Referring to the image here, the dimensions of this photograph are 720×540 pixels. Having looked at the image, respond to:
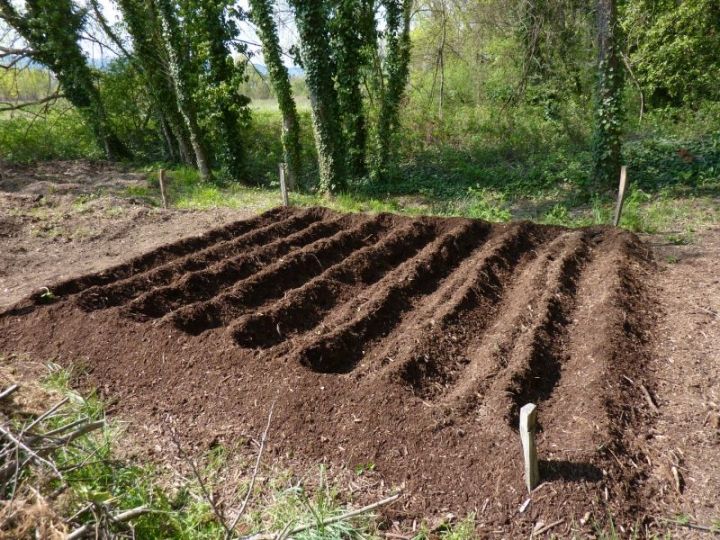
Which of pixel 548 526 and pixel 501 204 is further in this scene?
pixel 501 204

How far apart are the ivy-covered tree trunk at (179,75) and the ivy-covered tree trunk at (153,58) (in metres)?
0.67

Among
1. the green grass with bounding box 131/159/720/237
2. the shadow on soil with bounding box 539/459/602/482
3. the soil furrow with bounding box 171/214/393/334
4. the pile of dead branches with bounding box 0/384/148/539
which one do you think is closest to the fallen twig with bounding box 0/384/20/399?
the pile of dead branches with bounding box 0/384/148/539

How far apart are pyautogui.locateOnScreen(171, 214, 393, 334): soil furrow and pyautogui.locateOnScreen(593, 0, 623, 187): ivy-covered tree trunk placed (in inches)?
182

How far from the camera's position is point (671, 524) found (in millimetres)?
2732

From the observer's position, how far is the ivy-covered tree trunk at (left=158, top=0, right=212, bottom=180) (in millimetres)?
10961

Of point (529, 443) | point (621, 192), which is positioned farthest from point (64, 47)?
point (529, 443)

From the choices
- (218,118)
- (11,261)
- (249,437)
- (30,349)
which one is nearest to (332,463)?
(249,437)

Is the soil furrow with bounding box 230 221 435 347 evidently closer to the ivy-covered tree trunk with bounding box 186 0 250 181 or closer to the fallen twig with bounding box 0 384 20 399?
the fallen twig with bounding box 0 384 20 399

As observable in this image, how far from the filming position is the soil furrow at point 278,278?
189 inches

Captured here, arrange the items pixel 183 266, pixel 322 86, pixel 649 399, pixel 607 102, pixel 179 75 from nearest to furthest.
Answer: pixel 649 399
pixel 183 266
pixel 607 102
pixel 322 86
pixel 179 75

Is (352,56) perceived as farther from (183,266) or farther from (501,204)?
(183,266)

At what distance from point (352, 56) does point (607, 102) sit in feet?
18.6

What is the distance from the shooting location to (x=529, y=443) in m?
2.68

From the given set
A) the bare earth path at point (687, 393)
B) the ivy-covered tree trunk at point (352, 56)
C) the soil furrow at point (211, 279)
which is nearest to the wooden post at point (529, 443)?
the bare earth path at point (687, 393)
